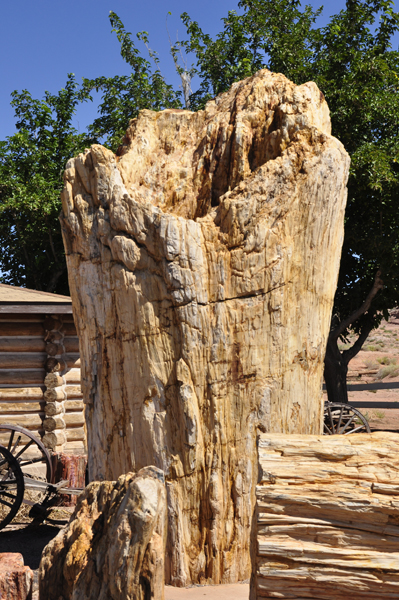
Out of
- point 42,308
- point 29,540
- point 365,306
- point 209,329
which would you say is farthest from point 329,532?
point 365,306

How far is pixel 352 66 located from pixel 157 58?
818 cm

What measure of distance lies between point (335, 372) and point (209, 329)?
36.0ft

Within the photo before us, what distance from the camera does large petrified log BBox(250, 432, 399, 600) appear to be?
2348 millimetres

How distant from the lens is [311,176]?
3.35 meters

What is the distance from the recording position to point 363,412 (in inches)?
747

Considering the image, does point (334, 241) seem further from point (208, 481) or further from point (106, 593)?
point (106, 593)

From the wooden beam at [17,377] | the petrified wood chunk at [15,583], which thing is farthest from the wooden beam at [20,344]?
the petrified wood chunk at [15,583]

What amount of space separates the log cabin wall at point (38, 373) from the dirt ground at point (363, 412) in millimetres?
2213

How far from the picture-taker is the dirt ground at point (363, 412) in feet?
10.2

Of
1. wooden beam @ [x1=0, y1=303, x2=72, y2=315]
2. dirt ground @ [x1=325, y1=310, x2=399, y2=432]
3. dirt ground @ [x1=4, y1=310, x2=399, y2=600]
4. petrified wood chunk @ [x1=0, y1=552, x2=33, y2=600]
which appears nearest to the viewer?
petrified wood chunk @ [x1=0, y1=552, x2=33, y2=600]

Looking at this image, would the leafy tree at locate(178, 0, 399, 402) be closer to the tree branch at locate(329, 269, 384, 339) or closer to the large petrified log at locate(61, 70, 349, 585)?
the tree branch at locate(329, 269, 384, 339)

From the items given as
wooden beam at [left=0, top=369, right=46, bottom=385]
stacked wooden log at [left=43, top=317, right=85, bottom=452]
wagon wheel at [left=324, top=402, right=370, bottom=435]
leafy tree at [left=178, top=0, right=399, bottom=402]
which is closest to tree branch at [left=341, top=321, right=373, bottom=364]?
leafy tree at [left=178, top=0, right=399, bottom=402]

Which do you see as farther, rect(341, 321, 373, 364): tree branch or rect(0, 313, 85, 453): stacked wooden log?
rect(341, 321, 373, 364): tree branch

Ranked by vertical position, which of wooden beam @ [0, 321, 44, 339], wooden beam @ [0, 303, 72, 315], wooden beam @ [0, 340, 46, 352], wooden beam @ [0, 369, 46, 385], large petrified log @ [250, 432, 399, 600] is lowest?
large petrified log @ [250, 432, 399, 600]
